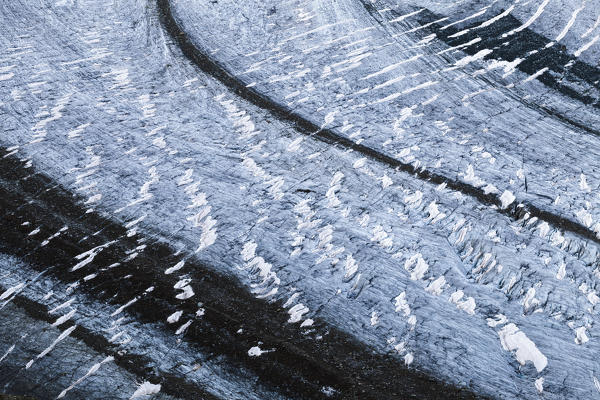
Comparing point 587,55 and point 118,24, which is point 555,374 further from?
point 118,24

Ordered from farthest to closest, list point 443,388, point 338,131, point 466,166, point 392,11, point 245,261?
1. point 392,11
2. point 338,131
3. point 466,166
4. point 245,261
5. point 443,388

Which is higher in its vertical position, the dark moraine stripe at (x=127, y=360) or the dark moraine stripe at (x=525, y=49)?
the dark moraine stripe at (x=525, y=49)

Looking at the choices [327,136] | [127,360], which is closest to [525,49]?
[327,136]

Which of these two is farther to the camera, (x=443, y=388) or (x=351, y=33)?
(x=351, y=33)

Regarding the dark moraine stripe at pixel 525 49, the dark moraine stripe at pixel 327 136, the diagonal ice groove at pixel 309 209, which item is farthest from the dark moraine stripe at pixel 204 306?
the dark moraine stripe at pixel 525 49

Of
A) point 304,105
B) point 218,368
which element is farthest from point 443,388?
point 304,105

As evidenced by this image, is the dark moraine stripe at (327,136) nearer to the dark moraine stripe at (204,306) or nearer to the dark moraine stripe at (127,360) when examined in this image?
the dark moraine stripe at (204,306)

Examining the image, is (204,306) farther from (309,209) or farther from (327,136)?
(327,136)

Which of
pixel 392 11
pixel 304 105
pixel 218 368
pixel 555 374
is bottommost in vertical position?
pixel 555 374
